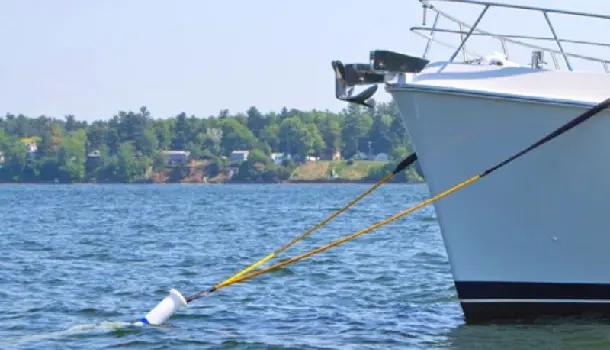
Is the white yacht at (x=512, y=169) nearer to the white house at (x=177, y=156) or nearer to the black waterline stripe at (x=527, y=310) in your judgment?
the black waterline stripe at (x=527, y=310)

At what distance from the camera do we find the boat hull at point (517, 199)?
13086 mm

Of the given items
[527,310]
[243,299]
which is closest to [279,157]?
[243,299]

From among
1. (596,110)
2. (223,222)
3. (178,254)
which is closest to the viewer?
(596,110)

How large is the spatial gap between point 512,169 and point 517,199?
31cm

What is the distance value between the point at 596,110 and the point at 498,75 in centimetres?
111

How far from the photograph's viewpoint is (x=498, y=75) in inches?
523

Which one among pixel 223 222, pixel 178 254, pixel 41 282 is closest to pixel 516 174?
pixel 41 282

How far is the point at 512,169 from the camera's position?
13438 millimetres

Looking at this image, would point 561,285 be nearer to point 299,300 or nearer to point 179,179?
point 299,300

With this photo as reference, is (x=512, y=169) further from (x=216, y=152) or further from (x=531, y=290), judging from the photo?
(x=216, y=152)

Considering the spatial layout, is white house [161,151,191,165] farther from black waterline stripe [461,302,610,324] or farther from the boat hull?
the boat hull

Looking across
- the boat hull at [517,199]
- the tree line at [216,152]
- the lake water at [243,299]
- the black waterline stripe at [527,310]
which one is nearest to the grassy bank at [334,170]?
the tree line at [216,152]

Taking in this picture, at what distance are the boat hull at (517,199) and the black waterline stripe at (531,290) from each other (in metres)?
0.01

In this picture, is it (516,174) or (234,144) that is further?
(234,144)
